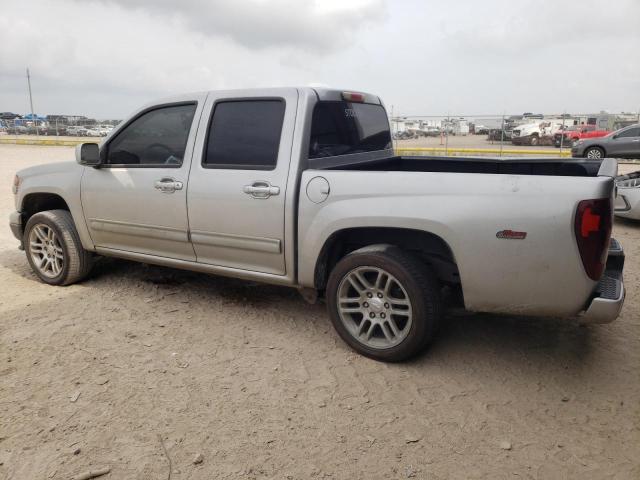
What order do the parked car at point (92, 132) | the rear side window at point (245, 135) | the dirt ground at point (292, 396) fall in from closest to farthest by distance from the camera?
the dirt ground at point (292, 396), the rear side window at point (245, 135), the parked car at point (92, 132)

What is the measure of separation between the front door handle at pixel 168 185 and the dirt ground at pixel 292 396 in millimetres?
1024

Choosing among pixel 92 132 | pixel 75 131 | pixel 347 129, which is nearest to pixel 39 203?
pixel 347 129

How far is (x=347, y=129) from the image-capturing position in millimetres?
3988

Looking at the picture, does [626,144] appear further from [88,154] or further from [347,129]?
[88,154]

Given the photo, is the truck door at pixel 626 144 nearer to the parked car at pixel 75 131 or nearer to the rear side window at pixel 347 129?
the rear side window at pixel 347 129

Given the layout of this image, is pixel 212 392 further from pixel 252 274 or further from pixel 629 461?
pixel 629 461

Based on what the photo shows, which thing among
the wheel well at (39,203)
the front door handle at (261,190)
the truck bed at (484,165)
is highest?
the truck bed at (484,165)

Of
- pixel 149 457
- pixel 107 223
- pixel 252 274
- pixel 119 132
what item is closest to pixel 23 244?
pixel 107 223

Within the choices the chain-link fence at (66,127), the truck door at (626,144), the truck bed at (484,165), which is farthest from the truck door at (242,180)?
the chain-link fence at (66,127)

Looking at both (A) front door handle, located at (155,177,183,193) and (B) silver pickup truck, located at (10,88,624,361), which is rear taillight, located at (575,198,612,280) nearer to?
(B) silver pickup truck, located at (10,88,624,361)

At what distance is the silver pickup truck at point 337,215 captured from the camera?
9.04 feet

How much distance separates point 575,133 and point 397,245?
22.6m

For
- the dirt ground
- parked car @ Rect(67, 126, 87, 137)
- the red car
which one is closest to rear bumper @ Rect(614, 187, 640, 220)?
the dirt ground

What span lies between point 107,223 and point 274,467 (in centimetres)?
280
